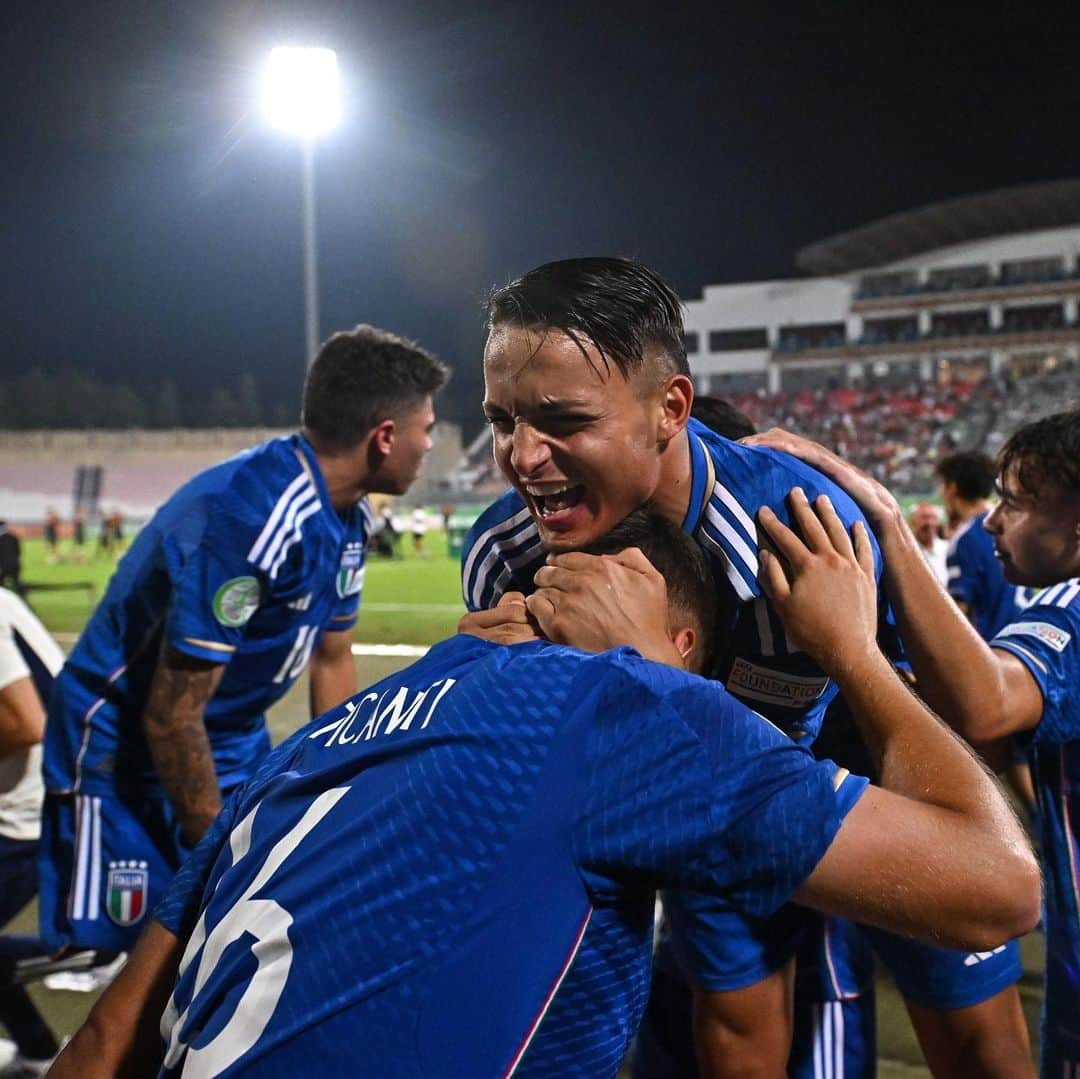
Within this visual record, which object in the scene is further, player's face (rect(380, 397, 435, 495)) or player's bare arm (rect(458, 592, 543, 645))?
player's face (rect(380, 397, 435, 495))

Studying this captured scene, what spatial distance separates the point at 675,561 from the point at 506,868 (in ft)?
2.04

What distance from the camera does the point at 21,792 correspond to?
3699 millimetres

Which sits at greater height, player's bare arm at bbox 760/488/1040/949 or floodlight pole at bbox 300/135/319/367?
floodlight pole at bbox 300/135/319/367

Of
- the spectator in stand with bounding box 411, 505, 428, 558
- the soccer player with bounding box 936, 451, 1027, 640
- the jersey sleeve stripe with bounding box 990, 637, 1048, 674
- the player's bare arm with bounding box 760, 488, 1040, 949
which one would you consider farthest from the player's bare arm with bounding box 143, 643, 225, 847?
the spectator in stand with bounding box 411, 505, 428, 558

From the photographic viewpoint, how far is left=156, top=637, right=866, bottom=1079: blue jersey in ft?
4.04

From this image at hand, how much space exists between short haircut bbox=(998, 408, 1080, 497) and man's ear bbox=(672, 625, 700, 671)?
1354 mm

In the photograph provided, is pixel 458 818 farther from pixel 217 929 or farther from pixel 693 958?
pixel 693 958

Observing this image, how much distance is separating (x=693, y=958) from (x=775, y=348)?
53.7 meters

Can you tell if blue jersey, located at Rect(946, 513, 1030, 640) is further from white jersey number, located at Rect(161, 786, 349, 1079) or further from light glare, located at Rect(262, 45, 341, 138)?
light glare, located at Rect(262, 45, 341, 138)

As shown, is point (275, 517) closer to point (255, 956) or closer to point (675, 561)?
point (675, 561)

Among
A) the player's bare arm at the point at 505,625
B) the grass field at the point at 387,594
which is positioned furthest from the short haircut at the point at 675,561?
the grass field at the point at 387,594

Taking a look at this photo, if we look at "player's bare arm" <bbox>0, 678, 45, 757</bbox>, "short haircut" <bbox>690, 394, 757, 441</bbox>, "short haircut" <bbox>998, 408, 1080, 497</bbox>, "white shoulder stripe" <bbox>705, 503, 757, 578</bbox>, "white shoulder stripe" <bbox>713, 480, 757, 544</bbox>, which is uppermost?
"short haircut" <bbox>690, 394, 757, 441</bbox>

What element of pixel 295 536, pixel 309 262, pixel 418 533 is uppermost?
pixel 309 262

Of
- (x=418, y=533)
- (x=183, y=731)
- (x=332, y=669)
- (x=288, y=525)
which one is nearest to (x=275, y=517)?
(x=288, y=525)
